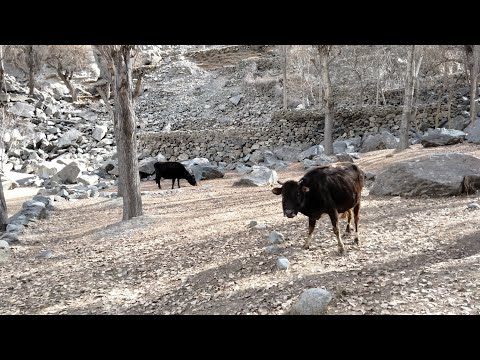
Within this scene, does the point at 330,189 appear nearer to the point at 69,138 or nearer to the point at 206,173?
the point at 206,173

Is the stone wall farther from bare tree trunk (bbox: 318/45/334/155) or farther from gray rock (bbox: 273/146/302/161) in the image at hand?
bare tree trunk (bbox: 318/45/334/155)

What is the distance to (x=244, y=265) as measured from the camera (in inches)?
227

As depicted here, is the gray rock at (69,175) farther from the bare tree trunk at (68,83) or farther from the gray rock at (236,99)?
the bare tree trunk at (68,83)

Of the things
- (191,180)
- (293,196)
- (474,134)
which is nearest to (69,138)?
(191,180)

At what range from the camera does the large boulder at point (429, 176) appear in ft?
28.4

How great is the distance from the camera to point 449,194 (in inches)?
339

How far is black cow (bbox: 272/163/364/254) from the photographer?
223 inches

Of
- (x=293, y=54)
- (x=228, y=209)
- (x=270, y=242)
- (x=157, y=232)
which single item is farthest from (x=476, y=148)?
(x=293, y=54)

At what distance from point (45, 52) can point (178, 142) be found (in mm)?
19768

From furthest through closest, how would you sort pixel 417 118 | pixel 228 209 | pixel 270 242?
1. pixel 417 118
2. pixel 228 209
3. pixel 270 242

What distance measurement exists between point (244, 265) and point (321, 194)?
58.8 inches

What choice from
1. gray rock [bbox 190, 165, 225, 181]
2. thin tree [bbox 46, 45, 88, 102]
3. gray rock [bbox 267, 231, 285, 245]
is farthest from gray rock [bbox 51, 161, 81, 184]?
thin tree [bbox 46, 45, 88, 102]
